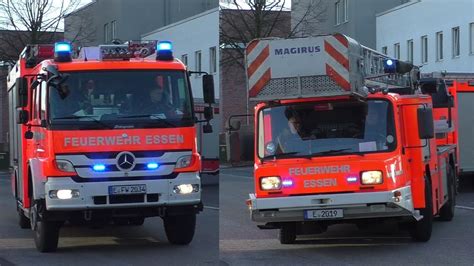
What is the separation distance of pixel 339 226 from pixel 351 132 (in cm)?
334

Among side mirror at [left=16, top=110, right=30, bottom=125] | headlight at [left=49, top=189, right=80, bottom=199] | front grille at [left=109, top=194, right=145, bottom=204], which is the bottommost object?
front grille at [left=109, top=194, right=145, bottom=204]

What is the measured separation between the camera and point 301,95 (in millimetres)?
10727

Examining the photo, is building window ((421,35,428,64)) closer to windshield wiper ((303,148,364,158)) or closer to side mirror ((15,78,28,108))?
windshield wiper ((303,148,364,158))

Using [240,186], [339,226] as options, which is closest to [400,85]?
[339,226]

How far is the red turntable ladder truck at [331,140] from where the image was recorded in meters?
10.5

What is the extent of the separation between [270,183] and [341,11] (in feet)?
105

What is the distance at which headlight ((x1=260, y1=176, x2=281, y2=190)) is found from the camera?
10766 mm

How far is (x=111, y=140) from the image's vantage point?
34.4 feet

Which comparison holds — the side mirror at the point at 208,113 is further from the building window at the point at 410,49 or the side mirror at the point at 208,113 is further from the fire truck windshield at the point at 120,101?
the building window at the point at 410,49

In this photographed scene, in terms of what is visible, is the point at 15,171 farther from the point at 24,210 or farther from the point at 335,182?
the point at 335,182

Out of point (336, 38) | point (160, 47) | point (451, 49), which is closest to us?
point (336, 38)

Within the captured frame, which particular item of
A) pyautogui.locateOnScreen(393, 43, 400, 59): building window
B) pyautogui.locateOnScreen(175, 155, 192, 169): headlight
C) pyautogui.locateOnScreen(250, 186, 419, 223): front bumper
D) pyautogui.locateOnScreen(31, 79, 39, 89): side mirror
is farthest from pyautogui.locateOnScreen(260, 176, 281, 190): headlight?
pyautogui.locateOnScreen(393, 43, 400, 59): building window

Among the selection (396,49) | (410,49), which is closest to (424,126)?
(410,49)

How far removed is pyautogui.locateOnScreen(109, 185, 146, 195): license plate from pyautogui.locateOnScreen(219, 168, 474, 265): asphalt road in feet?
4.62
